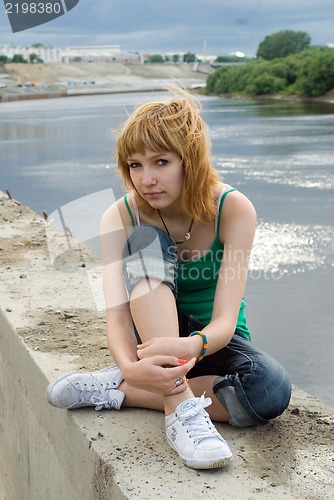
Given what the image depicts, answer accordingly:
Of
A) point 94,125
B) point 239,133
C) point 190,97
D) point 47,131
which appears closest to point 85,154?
point 239,133

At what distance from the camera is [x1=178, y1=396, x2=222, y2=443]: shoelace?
73.2 inches

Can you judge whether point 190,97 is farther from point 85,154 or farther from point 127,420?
point 85,154

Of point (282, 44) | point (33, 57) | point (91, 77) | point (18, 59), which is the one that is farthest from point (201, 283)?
point (33, 57)

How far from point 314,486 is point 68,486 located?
0.74m

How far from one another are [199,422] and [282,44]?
8453cm

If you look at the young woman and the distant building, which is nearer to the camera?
the young woman

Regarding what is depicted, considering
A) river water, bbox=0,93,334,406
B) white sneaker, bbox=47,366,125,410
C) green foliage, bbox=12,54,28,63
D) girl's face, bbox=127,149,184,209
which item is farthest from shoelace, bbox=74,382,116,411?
green foliage, bbox=12,54,28,63

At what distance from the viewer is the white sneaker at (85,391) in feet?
6.91

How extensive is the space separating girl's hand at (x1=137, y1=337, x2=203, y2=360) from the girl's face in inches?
15.0

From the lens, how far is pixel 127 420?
6.88 feet

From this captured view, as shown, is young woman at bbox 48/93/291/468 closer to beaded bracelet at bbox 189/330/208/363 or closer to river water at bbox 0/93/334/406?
beaded bracelet at bbox 189/330/208/363

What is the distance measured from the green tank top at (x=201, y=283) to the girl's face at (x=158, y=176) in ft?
0.46

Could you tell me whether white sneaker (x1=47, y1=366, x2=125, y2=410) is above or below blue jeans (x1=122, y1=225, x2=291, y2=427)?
below

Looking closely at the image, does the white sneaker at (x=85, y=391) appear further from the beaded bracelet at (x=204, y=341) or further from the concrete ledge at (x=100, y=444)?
the beaded bracelet at (x=204, y=341)
